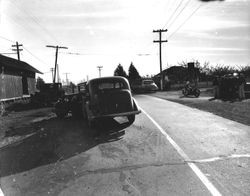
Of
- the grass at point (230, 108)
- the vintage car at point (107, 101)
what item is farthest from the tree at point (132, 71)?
the vintage car at point (107, 101)

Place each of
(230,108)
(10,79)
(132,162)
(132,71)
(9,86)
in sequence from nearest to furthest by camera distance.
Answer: (132,162) → (230,108) → (9,86) → (10,79) → (132,71)

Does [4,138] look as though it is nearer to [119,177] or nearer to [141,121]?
[141,121]

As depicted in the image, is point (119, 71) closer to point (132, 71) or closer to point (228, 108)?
point (132, 71)

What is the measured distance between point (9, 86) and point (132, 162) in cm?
2792

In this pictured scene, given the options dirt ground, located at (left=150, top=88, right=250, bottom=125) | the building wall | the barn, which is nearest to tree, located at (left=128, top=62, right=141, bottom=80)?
the barn

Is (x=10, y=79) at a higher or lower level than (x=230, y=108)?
higher

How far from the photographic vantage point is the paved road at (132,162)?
4746mm

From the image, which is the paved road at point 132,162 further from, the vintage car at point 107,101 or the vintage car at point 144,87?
the vintage car at point 144,87

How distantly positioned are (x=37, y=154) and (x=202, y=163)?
13.9ft

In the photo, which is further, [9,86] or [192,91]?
[9,86]

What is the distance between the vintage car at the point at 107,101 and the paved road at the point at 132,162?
2.09 ft

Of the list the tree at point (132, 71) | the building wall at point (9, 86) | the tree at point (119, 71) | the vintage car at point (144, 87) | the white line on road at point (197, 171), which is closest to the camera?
the white line on road at point (197, 171)

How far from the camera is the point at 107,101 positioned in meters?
10.6

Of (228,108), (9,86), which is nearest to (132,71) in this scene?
(9,86)
